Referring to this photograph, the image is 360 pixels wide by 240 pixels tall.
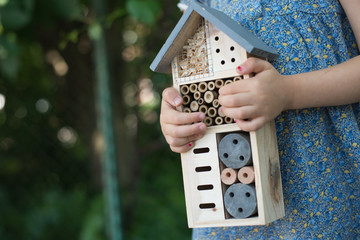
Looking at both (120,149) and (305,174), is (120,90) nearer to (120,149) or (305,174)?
(120,149)

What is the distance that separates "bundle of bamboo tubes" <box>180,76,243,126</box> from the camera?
0.97m

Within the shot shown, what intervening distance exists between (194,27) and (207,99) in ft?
0.57

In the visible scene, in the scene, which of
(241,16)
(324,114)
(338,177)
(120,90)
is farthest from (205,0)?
(120,90)

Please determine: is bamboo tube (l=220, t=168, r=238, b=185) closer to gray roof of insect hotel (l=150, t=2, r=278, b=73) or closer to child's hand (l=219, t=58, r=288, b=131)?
child's hand (l=219, t=58, r=288, b=131)

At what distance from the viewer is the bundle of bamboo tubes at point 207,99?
3.18 feet

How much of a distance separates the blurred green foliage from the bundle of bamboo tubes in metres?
1.19

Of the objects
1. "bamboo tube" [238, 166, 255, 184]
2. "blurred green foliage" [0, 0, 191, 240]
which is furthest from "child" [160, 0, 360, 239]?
"blurred green foliage" [0, 0, 191, 240]

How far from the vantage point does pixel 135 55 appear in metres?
3.14

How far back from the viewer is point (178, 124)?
0.97 metres

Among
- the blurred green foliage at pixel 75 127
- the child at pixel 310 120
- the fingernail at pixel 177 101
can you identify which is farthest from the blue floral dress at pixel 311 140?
the blurred green foliage at pixel 75 127

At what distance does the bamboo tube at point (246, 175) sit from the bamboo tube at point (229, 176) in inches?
0.6

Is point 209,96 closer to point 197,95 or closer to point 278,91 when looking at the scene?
point 197,95

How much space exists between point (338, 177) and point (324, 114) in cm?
14

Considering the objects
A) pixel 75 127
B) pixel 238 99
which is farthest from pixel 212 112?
pixel 75 127
